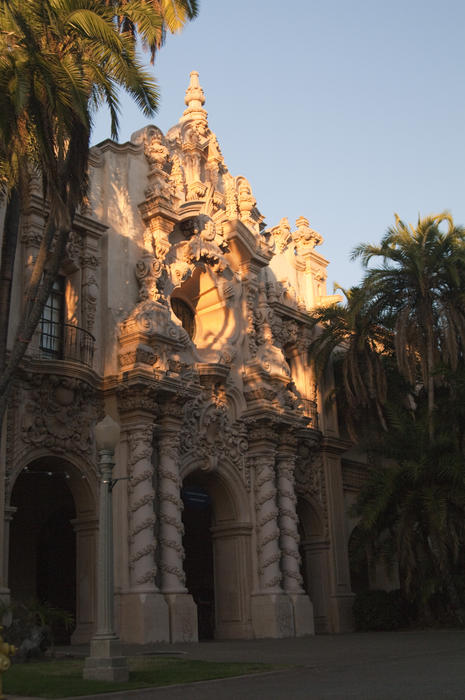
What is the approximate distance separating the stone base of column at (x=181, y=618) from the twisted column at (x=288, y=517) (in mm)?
4888

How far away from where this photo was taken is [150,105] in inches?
658

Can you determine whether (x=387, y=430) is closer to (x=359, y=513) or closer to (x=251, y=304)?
(x=359, y=513)

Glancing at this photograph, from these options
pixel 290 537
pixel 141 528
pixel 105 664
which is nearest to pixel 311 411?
pixel 290 537

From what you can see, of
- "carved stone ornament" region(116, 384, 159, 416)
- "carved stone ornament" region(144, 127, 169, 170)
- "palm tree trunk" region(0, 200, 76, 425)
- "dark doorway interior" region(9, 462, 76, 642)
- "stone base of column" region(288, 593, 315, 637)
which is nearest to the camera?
"palm tree trunk" region(0, 200, 76, 425)

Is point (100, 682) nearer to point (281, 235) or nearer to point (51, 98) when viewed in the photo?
point (51, 98)

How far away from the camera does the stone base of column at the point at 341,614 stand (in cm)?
2834

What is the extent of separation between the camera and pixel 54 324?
22469 mm

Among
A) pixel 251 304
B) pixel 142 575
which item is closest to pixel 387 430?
pixel 251 304

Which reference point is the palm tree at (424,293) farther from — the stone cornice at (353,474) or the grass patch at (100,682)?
the grass patch at (100,682)

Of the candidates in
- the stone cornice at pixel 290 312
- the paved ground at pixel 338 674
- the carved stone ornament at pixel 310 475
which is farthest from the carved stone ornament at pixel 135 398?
the stone cornice at pixel 290 312

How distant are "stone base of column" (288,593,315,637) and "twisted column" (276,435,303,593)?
273 mm

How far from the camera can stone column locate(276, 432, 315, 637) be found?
2552 cm

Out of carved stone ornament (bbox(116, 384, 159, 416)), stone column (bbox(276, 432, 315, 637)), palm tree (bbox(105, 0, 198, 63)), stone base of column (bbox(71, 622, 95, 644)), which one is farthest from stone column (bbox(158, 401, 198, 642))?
palm tree (bbox(105, 0, 198, 63))

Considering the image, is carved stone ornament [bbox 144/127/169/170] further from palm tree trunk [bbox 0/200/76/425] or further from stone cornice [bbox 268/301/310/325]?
palm tree trunk [bbox 0/200/76/425]
